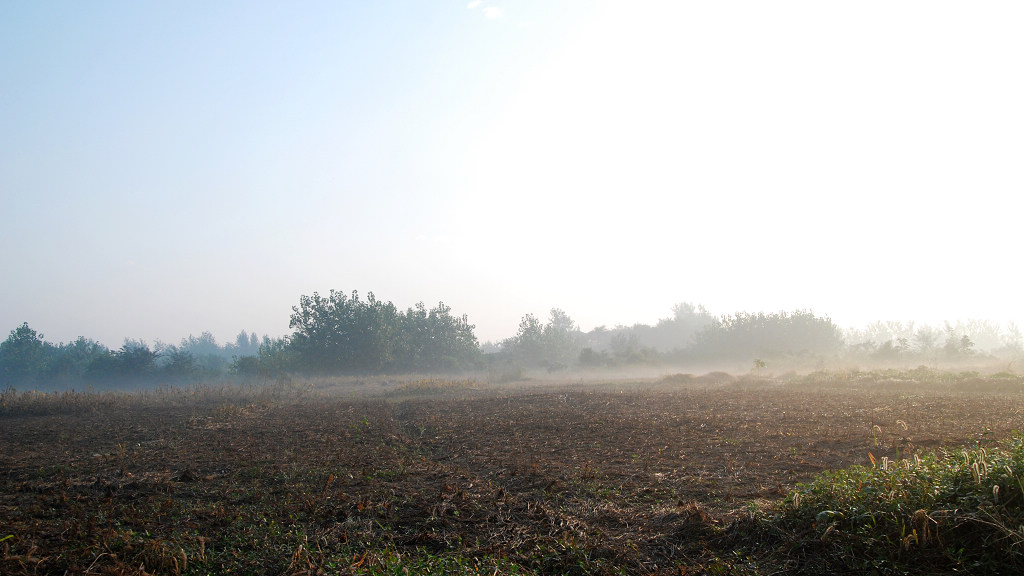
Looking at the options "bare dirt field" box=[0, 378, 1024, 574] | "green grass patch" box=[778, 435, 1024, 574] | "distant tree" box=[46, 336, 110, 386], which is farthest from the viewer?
"distant tree" box=[46, 336, 110, 386]

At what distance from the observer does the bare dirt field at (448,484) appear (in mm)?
4223

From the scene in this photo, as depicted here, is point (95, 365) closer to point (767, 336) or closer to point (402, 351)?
point (402, 351)

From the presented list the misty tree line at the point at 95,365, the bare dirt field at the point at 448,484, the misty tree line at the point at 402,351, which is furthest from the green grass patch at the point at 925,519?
the misty tree line at the point at 95,365

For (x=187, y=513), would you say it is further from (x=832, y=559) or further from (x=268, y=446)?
(x=832, y=559)

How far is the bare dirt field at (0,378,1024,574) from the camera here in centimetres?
422

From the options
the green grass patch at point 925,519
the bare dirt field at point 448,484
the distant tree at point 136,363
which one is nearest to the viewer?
the green grass patch at point 925,519

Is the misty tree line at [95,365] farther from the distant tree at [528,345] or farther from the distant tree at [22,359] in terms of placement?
the distant tree at [528,345]

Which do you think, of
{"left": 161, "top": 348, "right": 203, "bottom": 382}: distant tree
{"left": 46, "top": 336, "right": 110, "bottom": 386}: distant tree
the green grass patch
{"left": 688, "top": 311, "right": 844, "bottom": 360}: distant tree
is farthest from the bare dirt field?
{"left": 46, "top": 336, "right": 110, "bottom": 386}: distant tree

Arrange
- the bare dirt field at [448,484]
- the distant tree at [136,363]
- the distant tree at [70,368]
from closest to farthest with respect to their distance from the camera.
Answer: the bare dirt field at [448,484] < the distant tree at [136,363] < the distant tree at [70,368]

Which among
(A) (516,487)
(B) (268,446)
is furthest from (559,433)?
(B) (268,446)

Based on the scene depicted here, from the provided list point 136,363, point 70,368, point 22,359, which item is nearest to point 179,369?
point 136,363

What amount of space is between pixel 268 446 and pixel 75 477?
10.8ft

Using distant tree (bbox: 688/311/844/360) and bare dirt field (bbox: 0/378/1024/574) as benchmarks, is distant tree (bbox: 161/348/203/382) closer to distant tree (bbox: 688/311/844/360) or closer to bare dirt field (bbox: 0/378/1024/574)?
bare dirt field (bbox: 0/378/1024/574)

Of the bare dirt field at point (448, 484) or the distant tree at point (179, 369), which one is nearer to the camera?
the bare dirt field at point (448, 484)
